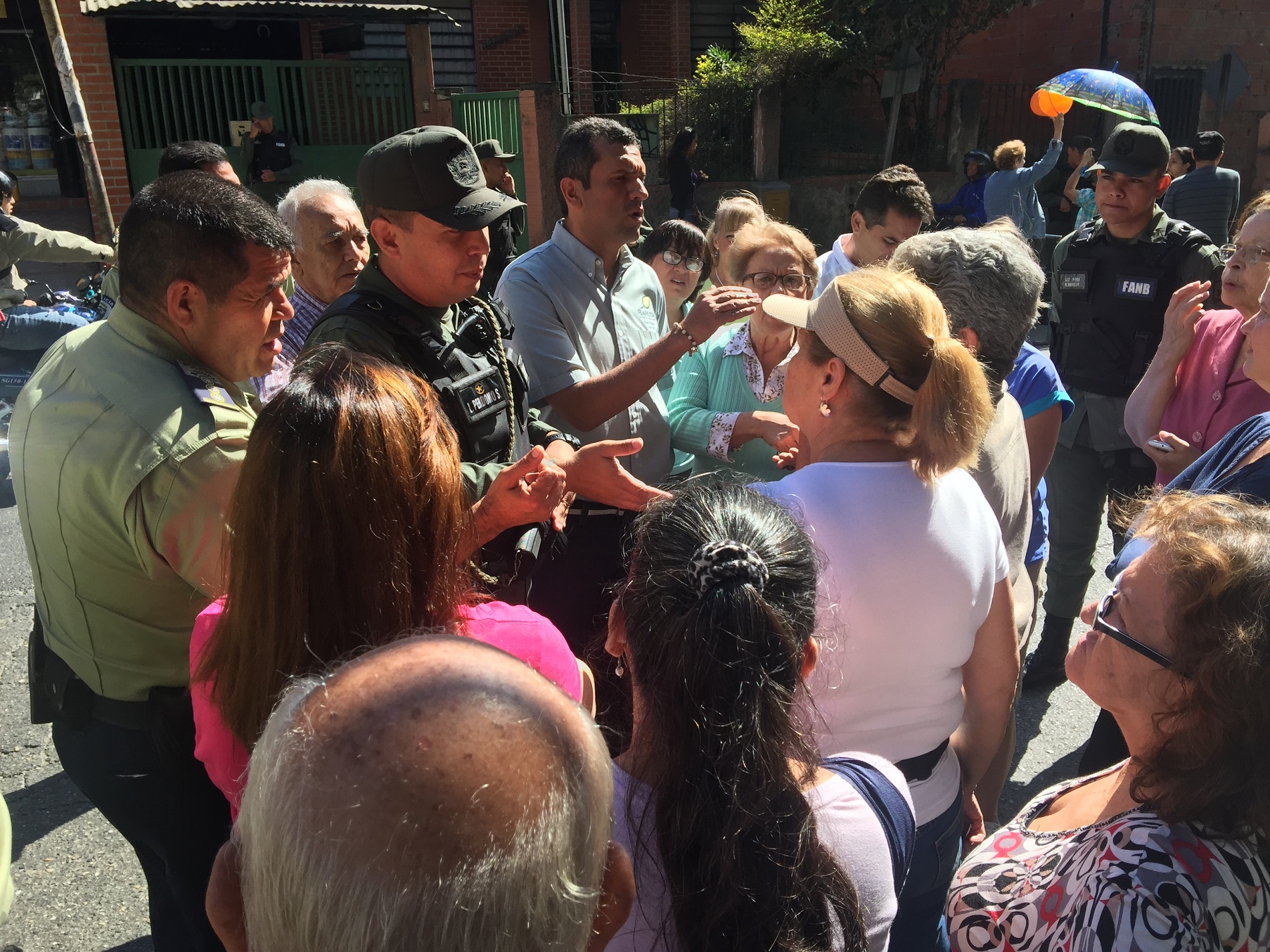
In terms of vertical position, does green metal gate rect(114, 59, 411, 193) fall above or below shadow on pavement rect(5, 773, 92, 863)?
above

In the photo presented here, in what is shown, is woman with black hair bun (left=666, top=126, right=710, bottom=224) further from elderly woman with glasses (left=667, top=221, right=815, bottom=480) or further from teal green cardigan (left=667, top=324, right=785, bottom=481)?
teal green cardigan (left=667, top=324, right=785, bottom=481)

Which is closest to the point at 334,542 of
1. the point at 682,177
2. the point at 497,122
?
the point at 682,177

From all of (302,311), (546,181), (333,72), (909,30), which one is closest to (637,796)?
(302,311)

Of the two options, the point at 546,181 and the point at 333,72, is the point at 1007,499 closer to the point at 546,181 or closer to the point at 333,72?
the point at 546,181

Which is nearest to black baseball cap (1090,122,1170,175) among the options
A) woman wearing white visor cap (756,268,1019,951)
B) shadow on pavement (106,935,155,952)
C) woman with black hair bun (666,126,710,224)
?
woman wearing white visor cap (756,268,1019,951)

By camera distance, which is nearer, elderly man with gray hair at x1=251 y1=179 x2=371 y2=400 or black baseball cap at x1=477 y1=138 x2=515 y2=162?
elderly man with gray hair at x1=251 y1=179 x2=371 y2=400

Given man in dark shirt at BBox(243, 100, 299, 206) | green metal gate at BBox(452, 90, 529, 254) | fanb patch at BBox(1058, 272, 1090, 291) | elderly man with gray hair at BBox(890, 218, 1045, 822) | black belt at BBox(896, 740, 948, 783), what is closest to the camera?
black belt at BBox(896, 740, 948, 783)

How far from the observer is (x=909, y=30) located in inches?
562

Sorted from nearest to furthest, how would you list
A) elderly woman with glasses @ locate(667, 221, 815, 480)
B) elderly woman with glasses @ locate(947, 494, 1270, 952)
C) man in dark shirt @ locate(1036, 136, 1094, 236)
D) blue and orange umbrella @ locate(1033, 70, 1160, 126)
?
elderly woman with glasses @ locate(947, 494, 1270, 952), elderly woman with glasses @ locate(667, 221, 815, 480), blue and orange umbrella @ locate(1033, 70, 1160, 126), man in dark shirt @ locate(1036, 136, 1094, 236)

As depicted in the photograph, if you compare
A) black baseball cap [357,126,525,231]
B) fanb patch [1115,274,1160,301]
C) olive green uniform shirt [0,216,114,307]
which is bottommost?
fanb patch [1115,274,1160,301]

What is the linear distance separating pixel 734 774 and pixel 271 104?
1195 centimetres

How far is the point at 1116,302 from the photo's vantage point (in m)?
4.04

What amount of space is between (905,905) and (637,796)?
786 millimetres

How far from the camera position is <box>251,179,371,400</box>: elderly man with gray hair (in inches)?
134
